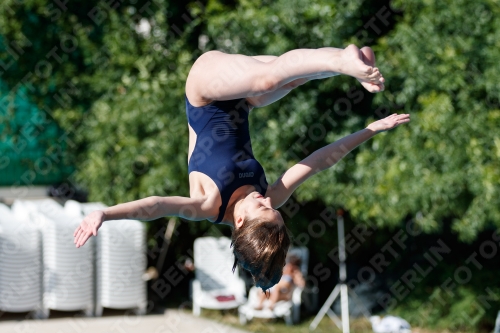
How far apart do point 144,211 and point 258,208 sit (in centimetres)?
58

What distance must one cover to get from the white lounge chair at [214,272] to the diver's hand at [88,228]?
559 cm

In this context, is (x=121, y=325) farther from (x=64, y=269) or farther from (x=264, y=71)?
(x=264, y=71)

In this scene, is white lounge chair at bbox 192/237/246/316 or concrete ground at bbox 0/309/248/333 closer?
concrete ground at bbox 0/309/248/333

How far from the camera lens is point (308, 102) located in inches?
310

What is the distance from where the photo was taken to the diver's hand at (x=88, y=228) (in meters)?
3.24

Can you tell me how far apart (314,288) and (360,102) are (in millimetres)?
2316

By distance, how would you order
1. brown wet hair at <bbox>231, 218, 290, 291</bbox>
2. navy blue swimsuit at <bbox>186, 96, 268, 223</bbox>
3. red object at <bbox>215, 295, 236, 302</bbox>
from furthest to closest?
1. red object at <bbox>215, 295, 236, 302</bbox>
2. navy blue swimsuit at <bbox>186, 96, 268, 223</bbox>
3. brown wet hair at <bbox>231, 218, 290, 291</bbox>

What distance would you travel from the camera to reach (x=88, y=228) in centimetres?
327

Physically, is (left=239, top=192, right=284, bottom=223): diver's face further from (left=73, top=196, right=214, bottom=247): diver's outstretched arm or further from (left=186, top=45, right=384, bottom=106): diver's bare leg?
(left=186, top=45, right=384, bottom=106): diver's bare leg

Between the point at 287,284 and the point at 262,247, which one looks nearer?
the point at 262,247

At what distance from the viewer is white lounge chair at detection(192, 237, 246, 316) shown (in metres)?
8.86

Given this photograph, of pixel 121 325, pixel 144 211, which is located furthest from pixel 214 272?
pixel 144 211

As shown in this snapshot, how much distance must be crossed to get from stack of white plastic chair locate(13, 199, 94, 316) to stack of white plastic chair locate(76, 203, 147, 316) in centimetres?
12

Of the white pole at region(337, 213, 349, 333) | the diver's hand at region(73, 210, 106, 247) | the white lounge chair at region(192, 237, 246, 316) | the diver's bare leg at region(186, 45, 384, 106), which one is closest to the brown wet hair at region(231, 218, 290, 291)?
the diver's bare leg at region(186, 45, 384, 106)
